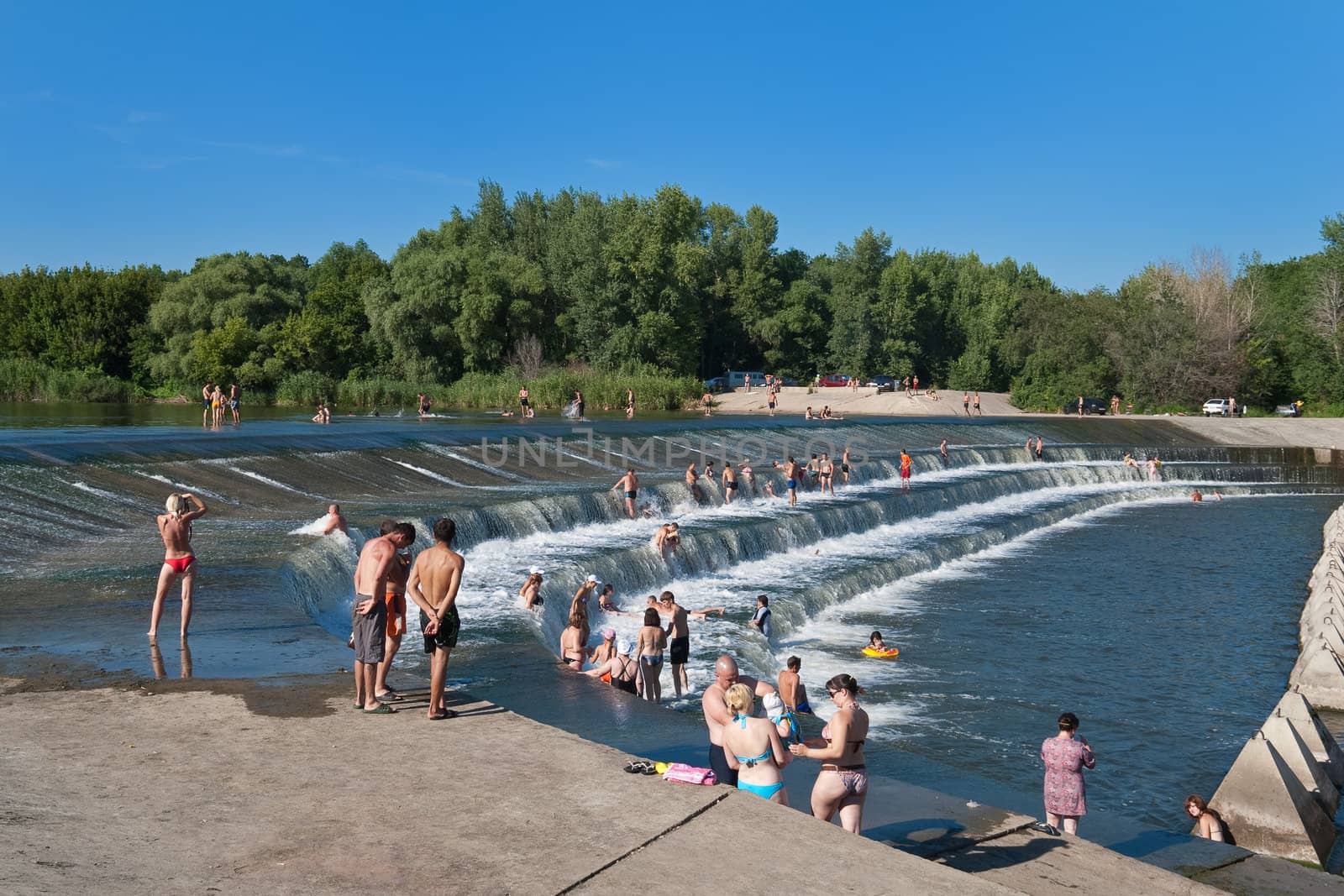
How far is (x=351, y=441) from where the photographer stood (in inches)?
1148

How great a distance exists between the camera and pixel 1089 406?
214ft

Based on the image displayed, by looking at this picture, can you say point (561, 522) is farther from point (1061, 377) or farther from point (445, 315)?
point (1061, 377)

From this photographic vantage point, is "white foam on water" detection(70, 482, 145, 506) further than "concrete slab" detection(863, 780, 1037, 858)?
Yes

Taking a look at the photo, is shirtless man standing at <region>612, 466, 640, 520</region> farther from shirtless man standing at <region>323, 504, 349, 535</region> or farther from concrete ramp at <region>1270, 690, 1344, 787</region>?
concrete ramp at <region>1270, 690, 1344, 787</region>

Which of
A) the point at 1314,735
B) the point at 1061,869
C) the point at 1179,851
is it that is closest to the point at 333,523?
the point at 1179,851

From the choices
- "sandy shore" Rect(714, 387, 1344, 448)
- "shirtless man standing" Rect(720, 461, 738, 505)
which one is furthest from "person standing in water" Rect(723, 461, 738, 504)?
"sandy shore" Rect(714, 387, 1344, 448)

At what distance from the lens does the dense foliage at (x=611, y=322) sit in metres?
63.2

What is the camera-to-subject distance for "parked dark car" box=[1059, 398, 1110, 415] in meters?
65.1

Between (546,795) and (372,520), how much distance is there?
13.6m

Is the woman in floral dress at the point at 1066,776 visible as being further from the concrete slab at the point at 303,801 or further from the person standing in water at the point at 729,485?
the person standing in water at the point at 729,485

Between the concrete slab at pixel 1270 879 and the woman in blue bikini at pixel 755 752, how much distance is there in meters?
3.47

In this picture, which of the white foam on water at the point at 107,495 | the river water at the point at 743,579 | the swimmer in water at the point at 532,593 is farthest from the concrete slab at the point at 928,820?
the white foam on water at the point at 107,495

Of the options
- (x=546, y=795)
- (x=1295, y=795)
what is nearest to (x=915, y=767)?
(x=1295, y=795)

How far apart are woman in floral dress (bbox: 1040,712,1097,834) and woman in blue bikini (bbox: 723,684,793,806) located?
122 inches
